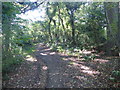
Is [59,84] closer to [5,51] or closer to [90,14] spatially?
[5,51]

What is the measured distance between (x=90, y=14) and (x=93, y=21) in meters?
1.08

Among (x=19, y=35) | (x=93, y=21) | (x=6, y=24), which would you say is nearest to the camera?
(x=6, y=24)

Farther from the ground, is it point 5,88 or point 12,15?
point 12,15

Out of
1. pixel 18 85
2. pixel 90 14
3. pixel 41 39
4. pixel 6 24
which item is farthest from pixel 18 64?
pixel 41 39

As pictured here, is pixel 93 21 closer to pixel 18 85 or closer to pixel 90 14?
pixel 90 14

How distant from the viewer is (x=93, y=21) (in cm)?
1011

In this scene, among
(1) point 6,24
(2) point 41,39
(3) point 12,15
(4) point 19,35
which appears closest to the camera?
(1) point 6,24

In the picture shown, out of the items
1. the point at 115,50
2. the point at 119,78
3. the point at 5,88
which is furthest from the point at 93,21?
the point at 5,88

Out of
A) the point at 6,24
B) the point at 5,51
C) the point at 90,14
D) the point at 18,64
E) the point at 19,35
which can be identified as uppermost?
the point at 90,14

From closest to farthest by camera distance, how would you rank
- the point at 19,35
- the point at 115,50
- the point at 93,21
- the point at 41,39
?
1. the point at 19,35
2. the point at 115,50
3. the point at 93,21
4. the point at 41,39

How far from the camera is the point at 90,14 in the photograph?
424 inches

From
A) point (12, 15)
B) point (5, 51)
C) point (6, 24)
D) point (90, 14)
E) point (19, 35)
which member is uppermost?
point (90, 14)

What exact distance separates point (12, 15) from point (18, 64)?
3.29 m

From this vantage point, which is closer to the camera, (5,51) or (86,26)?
(5,51)
